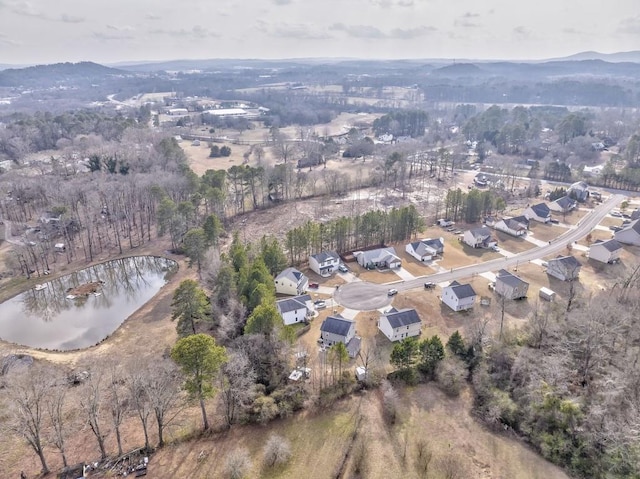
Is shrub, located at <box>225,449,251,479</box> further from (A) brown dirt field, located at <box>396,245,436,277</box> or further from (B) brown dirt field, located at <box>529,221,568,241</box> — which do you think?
(B) brown dirt field, located at <box>529,221,568,241</box>

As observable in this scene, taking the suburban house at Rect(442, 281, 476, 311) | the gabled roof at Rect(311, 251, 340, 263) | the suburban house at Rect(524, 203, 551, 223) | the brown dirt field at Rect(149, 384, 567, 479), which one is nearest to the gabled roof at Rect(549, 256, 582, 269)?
the suburban house at Rect(442, 281, 476, 311)

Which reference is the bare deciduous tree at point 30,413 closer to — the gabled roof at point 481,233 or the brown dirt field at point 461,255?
the brown dirt field at point 461,255

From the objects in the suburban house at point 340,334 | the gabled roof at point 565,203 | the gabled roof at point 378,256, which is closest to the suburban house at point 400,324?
the suburban house at point 340,334

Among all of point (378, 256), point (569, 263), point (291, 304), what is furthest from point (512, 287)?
point (291, 304)

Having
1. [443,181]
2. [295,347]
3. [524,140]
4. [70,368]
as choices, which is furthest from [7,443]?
[524,140]

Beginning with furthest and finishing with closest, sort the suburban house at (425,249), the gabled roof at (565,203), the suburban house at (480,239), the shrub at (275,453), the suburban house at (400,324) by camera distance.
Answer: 1. the gabled roof at (565,203)
2. the suburban house at (480,239)
3. the suburban house at (425,249)
4. the suburban house at (400,324)
5. the shrub at (275,453)
